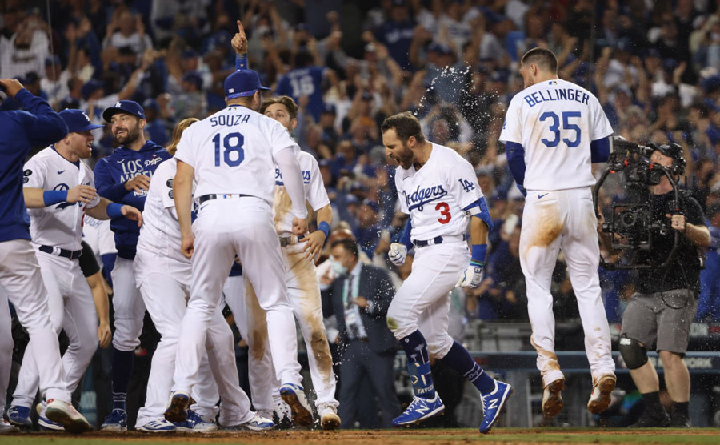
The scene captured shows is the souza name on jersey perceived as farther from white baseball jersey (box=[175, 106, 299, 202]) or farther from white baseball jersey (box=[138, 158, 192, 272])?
white baseball jersey (box=[138, 158, 192, 272])

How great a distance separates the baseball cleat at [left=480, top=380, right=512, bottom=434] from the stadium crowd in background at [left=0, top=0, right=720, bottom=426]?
2563mm

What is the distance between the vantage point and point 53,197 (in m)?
5.70

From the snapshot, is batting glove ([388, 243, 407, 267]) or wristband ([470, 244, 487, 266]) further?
batting glove ([388, 243, 407, 267])

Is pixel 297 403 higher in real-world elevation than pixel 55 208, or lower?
lower

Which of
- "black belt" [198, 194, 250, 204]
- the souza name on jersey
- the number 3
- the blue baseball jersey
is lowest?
the number 3

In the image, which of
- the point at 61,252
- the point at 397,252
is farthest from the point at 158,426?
the point at 397,252

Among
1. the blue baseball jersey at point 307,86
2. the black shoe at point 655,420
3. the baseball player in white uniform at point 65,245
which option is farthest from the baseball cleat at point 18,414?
the blue baseball jersey at point 307,86

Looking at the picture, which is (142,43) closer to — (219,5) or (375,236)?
(219,5)

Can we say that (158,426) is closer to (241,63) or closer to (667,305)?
(241,63)

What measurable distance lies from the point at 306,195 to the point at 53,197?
1583 mm

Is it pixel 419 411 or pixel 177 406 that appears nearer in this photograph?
pixel 177 406

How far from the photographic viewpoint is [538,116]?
5.58 metres

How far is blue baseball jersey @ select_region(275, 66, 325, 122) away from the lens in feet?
35.1

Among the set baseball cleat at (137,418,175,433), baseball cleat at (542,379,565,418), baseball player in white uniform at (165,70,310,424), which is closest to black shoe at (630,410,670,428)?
baseball cleat at (542,379,565,418)
